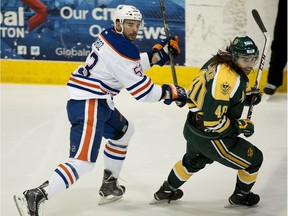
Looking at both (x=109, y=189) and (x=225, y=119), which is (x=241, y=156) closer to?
(x=225, y=119)

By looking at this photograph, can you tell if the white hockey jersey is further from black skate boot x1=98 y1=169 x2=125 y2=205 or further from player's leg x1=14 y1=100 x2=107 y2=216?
black skate boot x1=98 y1=169 x2=125 y2=205

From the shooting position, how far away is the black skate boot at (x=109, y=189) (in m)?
4.12

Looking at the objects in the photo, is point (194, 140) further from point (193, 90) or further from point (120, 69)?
point (120, 69)

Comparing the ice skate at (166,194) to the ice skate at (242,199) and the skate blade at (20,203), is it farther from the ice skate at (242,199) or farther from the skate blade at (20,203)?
the skate blade at (20,203)

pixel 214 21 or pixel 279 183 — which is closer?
pixel 279 183

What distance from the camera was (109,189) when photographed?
4.12 metres

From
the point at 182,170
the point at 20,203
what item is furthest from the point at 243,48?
the point at 20,203

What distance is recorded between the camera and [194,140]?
12.3ft

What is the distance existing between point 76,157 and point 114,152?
0.42m

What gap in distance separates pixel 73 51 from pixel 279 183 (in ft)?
8.72

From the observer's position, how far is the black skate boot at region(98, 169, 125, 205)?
4.12 m

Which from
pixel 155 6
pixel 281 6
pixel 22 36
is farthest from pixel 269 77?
pixel 22 36

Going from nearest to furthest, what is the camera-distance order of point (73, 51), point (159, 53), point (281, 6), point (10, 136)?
point (159, 53) < point (10, 136) < point (281, 6) < point (73, 51)

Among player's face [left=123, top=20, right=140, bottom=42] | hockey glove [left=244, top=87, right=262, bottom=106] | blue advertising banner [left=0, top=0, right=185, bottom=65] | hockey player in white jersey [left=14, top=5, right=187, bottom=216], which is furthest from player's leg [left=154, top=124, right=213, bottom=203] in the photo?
blue advertising banner [left=0, top=0, right=185, bottom=65]
